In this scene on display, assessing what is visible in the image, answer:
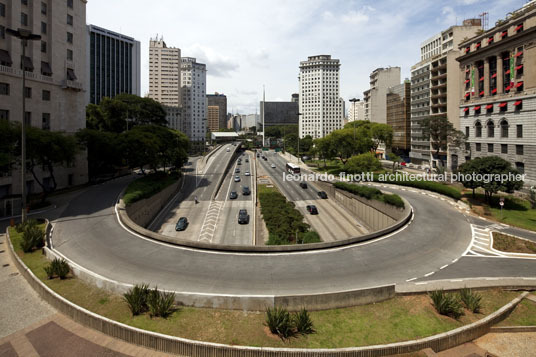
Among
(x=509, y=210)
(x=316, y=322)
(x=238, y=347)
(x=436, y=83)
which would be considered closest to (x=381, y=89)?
(x=436, y=83)

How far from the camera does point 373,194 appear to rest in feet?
164

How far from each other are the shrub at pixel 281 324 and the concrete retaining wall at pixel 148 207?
31152 millimetres

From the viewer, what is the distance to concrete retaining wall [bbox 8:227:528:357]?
40.2ft

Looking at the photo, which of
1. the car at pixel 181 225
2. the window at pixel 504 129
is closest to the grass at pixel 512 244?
the window at pixel 504 129

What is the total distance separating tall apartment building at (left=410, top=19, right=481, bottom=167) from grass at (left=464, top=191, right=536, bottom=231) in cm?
3642

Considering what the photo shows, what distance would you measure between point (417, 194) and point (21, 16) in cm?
6857

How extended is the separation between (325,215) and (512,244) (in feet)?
101

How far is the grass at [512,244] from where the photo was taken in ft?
86.8

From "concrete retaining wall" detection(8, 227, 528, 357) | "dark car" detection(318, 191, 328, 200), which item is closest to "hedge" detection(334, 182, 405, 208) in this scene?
"dark car" detection(318, 191, 328, 200)

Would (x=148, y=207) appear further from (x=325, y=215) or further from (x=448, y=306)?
(x=448, y=306)

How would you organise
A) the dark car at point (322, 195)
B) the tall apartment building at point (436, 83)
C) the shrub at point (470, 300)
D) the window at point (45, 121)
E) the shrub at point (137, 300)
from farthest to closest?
the tall apartment building at point (436, 83) < the dark car at point (322, 195) < the window at point (45, 121) < the shrub at point (470, 300) < the shrub at point (137, 300)

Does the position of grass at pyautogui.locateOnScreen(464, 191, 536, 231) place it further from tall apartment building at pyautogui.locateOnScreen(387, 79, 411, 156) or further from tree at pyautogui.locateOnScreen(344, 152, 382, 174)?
tall apartment building at pyautogui.locateOnScreen(387, 79, 411, 156)

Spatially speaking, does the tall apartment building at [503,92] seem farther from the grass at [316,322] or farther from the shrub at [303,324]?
the shrub at [303,324]

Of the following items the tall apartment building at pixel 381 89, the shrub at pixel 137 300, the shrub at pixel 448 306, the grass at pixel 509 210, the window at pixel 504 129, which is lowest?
the shrub at pixel 448 306
